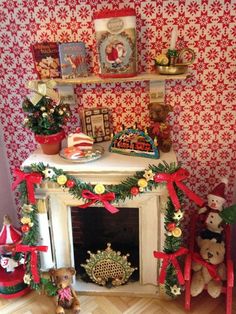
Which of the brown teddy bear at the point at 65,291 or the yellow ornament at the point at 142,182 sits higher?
the yellow ornament at the point at 142,182

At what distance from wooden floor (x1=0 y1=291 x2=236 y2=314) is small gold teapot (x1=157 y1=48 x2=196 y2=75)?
3.84 ft

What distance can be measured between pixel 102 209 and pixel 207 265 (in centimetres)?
59

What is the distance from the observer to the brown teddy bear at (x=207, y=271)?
175cm

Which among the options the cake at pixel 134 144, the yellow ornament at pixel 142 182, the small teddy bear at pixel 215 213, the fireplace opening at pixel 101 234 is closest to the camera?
the yellow ornament at pixel 142 182

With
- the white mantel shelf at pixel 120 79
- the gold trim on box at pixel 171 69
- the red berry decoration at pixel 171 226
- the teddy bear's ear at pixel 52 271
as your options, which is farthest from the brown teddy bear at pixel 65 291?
the gold trim on box at pixel 171 69

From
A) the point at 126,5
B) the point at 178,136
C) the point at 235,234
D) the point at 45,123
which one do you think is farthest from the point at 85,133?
the point at 235,234

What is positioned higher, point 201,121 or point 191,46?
point 191,46

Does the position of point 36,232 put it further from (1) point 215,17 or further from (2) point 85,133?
(1) point 215,17

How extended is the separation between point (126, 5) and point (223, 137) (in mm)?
834

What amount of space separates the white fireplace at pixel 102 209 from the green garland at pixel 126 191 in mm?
29

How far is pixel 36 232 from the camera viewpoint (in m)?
1.75

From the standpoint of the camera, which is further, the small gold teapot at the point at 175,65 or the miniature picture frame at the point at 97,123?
the miniature picture frame at the point at 97,123

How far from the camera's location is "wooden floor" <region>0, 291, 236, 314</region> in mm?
1785

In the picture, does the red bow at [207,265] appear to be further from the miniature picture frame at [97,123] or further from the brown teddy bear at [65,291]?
the miniature picture frame at [97,123]
